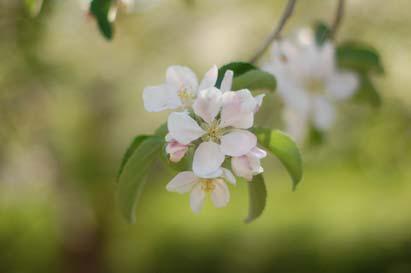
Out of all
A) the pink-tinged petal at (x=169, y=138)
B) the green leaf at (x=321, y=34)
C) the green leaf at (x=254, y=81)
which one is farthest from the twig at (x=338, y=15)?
the pink-tinged petal at (x=169, y=138)

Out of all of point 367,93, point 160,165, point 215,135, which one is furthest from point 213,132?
point 160,165

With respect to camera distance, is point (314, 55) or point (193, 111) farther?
point (314, 55)

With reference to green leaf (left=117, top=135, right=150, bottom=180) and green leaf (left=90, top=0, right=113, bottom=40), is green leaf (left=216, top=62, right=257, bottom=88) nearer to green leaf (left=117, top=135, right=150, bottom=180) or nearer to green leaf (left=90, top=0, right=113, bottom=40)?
green leaf (left=117, top=135, right=150, bottom=180)

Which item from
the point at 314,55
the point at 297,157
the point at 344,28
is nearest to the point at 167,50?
the point at 344,28

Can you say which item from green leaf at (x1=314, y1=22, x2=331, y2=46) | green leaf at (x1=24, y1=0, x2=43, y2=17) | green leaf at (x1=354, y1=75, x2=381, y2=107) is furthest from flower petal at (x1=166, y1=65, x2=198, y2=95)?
green leaf at (x1=354, y1=75, x2=381, y2=107)

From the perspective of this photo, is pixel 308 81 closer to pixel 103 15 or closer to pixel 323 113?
pixel 323 113

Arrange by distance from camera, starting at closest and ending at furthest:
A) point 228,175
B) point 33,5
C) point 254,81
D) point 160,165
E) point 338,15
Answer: point 228,175, point 254,81, point 33,5, point 338,15, point 160,165

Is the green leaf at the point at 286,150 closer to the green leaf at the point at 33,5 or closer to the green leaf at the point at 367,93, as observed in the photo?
the green leaf at the point at 33,5

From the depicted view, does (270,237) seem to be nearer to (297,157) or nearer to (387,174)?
(387,174)
